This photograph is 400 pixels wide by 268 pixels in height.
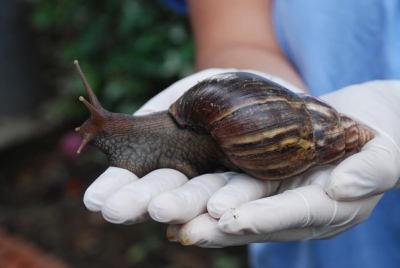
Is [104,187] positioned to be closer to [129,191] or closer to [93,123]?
[129,191]

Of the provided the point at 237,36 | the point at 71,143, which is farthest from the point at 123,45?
the point at 237,36

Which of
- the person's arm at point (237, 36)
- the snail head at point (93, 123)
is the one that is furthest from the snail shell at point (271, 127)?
the person's arm at point (237, 36)

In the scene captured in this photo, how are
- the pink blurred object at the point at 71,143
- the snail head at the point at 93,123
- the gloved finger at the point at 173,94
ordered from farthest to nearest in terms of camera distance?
the pink blurred object at the point at 71,143 < the gloved finger at the point at 173,94 < the snail head at the point at 93,123

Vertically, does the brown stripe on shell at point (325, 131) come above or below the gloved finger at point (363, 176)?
above

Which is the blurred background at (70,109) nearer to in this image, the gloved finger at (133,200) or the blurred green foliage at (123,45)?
the blurred green foliage at (123,45)

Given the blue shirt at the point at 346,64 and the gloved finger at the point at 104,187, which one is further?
the blue shirt at the point at 346,64

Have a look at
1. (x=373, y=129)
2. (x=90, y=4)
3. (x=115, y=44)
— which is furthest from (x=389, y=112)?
(x=90, y=4)
